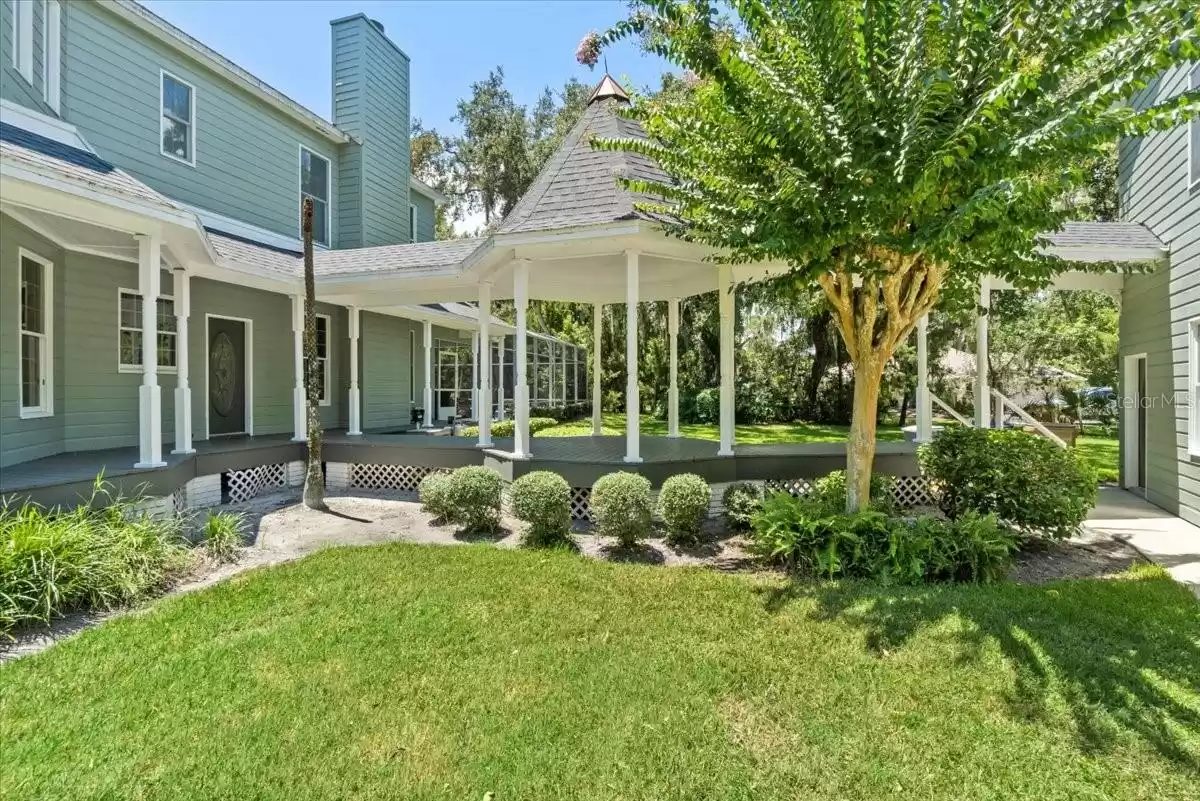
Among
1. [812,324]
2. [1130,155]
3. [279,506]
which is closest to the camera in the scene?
[279,506]

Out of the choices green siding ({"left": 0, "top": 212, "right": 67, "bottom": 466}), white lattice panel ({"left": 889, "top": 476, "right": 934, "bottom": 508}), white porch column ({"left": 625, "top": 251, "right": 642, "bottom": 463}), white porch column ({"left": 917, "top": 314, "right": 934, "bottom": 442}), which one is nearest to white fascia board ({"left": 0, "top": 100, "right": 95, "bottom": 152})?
green siding ({"left": 0, "top": 212, "right": 67, "bottom": 466})

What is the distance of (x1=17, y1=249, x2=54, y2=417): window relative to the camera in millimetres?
6953

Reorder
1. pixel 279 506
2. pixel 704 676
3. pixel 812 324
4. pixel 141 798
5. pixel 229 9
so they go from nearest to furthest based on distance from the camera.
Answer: pixel 141 798 → pixel 704 676 → pixel 279 506 → pixel 229 9 → pixel 812 324

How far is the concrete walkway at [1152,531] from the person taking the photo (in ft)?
19.1

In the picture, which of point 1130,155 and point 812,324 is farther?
point 812,324

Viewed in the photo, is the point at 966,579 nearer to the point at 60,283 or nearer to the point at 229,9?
the point at 60,283

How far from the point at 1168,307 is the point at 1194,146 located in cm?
205

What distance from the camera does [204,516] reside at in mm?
7926

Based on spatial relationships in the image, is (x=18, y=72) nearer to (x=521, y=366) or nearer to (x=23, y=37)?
(x=23, y=37)

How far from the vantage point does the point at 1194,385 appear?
737 centimetres

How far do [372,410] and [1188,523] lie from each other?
14108 millimetres

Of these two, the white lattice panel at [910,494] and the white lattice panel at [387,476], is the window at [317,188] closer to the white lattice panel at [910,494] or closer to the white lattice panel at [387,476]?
the white lattice panel at [387,476]

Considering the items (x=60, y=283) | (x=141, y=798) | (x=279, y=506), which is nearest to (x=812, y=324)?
(x=279, y=506)

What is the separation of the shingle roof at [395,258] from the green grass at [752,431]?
4798mm
